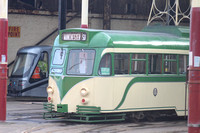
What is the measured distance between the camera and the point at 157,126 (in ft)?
59.1

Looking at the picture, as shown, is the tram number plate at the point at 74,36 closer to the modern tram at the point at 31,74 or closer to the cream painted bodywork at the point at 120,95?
the cream painted bodywork at the point at 120,95

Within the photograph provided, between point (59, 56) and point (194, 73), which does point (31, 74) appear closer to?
point (59, 56)

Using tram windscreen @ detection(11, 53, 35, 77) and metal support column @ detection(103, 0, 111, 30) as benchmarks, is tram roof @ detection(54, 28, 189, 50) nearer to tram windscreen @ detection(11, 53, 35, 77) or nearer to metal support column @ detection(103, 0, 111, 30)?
tram windscreen @ detection(11, 53, 35, 77)

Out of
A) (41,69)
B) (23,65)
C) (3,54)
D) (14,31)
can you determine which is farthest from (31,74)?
(3,54)

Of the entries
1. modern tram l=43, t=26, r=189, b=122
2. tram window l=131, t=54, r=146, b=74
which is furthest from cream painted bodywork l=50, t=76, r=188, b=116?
tram window l=131, t=54, r=146, b=74

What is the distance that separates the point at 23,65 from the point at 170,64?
9990 millimetres

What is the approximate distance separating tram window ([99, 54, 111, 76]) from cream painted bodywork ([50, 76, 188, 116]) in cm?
17

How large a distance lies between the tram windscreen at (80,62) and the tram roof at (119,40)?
0.20m

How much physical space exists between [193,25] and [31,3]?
22.1 meters

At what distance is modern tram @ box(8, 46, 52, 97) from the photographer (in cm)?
2745

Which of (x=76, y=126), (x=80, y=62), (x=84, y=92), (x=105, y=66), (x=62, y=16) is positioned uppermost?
(x=62, y=16)

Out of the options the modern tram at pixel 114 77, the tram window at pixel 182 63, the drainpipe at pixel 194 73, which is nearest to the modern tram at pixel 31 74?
the modern tram at pixel 114 77

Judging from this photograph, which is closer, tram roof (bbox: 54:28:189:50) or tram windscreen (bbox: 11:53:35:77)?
tram roof (bbox: 54:28:189:50)

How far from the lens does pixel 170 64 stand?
19703mm
